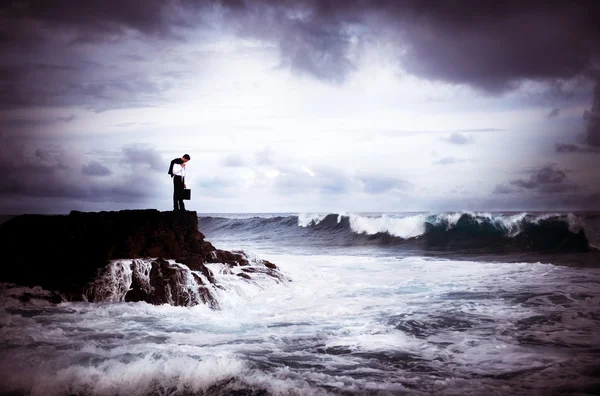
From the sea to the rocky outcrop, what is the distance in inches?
12.5

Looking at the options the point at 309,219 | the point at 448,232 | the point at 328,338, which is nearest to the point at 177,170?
the point at 328,338

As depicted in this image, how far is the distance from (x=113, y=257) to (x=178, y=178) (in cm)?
286

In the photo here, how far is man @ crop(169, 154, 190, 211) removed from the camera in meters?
10.7

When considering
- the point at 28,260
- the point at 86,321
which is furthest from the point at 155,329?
the point at 28,260

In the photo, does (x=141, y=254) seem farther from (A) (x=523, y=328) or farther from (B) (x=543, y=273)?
(B) (x=543, y=273)

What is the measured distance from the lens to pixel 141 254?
8.95 m

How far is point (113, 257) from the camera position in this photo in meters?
8.58

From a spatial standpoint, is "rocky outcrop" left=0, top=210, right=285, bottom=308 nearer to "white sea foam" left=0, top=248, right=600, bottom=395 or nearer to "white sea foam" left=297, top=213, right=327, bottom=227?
"white sea foam" left=0, top=248, right=600, bottom=395

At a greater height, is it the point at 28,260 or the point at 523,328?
the point at 28,260

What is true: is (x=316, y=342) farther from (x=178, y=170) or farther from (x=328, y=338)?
(x=178, y=170)

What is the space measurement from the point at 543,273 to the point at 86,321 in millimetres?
11045

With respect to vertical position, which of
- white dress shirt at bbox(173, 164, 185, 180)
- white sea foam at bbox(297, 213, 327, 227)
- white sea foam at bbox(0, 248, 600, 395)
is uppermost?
white dress shirt at bbox(173, 164, 185, 180)

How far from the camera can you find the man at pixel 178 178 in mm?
10742

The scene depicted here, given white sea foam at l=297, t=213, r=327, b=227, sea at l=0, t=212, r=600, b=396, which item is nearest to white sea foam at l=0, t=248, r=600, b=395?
sea at l=0, t=212, r=600, b=396
